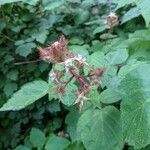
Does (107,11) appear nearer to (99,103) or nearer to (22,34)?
(22,34)

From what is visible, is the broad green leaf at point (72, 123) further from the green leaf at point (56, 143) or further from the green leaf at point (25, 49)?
the green leaf at point (25, 49)

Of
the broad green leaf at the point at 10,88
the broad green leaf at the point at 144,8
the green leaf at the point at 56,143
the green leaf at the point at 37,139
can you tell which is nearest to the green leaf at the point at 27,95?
the broad green leaf at the point at 144,8

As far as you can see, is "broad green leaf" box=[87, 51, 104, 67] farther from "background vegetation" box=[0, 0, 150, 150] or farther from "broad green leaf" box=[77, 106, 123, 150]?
"broad green leaf" box=[77, 106, 123, 150]

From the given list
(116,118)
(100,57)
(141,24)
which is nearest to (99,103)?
(116,118)

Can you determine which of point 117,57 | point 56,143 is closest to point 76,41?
point 56,143

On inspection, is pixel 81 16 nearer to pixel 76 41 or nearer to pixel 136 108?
pixel 76 41

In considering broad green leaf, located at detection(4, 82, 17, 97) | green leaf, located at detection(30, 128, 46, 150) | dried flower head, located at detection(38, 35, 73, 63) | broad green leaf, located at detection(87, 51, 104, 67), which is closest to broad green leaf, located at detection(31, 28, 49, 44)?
broad green leaf, located at detection(4, 82, 17, 97)

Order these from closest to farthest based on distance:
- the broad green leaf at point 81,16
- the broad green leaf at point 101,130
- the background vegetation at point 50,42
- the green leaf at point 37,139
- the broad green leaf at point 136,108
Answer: the broad green leaf at point 136,108, the broad green leaf at point 101,130, the background vegetation at point 50,42, the green leaf at point 37,139, the broad green leaf at point 81,16
